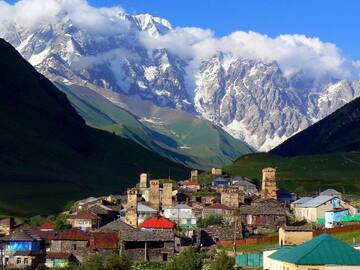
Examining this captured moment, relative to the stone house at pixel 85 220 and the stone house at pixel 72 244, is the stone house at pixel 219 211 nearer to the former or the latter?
the stone house at pixel 85 220

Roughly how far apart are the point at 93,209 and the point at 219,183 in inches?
1776

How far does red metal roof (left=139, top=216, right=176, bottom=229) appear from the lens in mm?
122500

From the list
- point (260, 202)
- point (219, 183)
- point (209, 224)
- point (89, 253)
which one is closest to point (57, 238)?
point (89, 253)

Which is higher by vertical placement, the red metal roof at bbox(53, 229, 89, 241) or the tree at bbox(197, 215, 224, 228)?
the tree at bbox(197, 215, 224, 228)

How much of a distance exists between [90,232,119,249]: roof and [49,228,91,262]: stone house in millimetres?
1208

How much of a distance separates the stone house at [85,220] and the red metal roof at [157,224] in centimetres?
1207

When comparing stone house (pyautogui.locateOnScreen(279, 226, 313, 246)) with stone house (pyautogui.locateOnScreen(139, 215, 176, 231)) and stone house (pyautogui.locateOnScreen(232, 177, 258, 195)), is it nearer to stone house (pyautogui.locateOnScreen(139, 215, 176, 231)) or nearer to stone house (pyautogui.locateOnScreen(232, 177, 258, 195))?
stone house (pyautogui.locateOnScreen(139, 215, 176, 231))

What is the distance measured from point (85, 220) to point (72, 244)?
75.4 feet

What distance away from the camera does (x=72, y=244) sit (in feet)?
370

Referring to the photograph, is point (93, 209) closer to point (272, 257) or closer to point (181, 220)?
point (181, 220)

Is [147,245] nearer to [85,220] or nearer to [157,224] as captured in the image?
[157,224]

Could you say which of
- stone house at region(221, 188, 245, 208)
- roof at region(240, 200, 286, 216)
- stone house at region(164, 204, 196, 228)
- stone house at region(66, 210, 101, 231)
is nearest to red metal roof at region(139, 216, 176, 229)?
stone house at region(164, 204, 196, 228)

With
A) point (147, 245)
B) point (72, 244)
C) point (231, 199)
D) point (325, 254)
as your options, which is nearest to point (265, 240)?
point (147, 245)

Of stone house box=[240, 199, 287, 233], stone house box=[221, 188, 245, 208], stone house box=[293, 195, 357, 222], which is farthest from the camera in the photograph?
stone house box=[221, 188, 245, 208]
